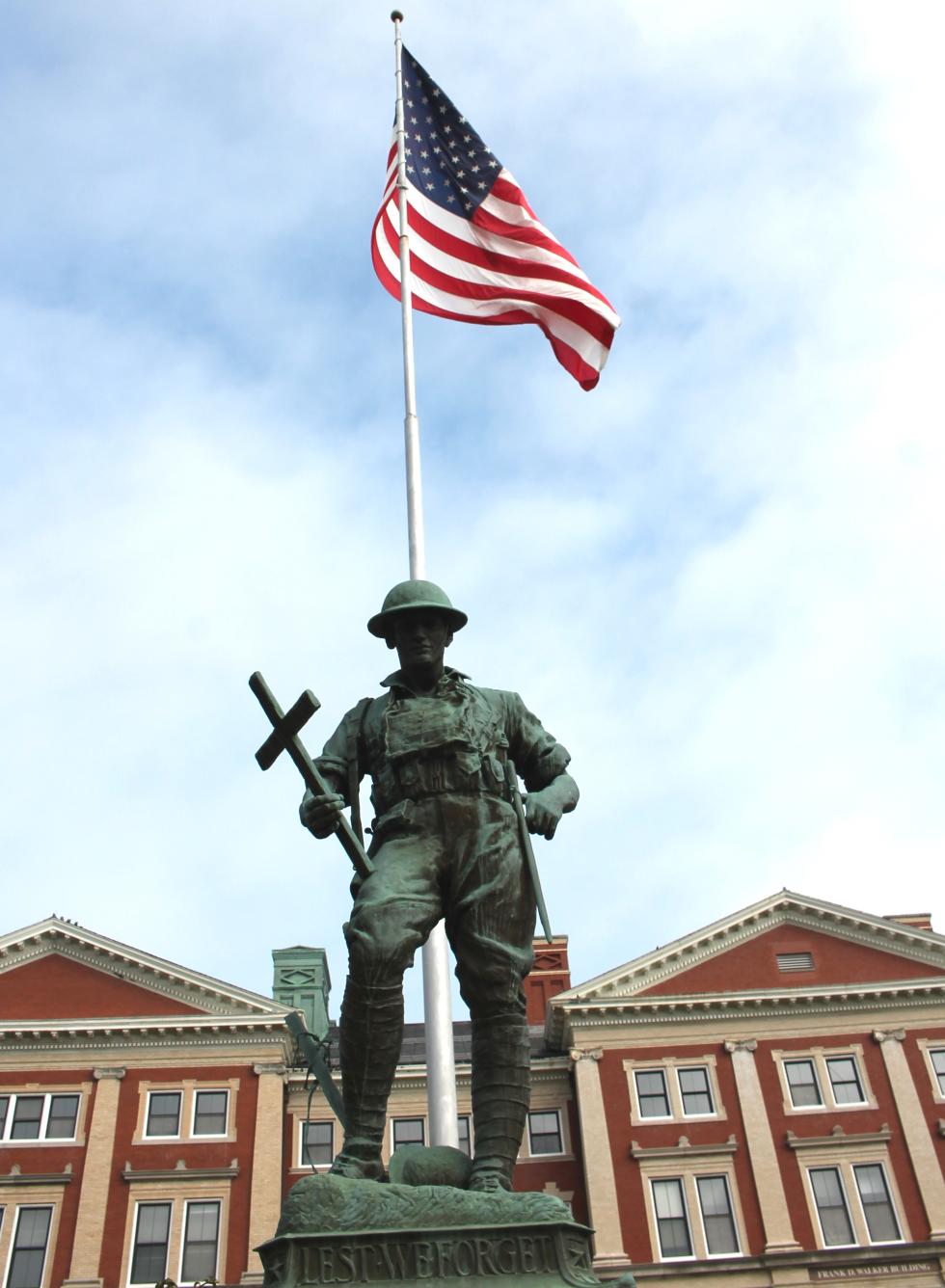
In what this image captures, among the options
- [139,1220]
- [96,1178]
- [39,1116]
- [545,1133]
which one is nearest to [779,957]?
[545,1133]

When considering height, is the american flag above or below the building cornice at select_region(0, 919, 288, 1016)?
below

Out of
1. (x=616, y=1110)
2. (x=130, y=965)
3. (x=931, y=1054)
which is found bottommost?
(x=616, y=1110)

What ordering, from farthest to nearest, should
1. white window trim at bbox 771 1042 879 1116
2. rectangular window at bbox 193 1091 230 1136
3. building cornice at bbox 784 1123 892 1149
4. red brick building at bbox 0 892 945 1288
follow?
white window trim at bbox 771 1042 879 1116 → rectangular window at bbox 193 1091 230 1136 → building cornice at bbox 784 1123 892 1149 → red brick building at bbox 0 892 945 1288

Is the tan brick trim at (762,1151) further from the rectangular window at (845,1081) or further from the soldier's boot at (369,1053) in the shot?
the soldier's boot at (369,1053)

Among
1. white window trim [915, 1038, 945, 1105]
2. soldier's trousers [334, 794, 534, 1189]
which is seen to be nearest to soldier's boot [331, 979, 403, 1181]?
soldier's trousers [334, 794, 534, 1189]

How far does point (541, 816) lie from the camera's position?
17.6 feet

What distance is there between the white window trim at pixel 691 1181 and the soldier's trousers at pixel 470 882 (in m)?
32.2

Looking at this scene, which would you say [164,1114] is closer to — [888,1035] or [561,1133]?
[561,1133]

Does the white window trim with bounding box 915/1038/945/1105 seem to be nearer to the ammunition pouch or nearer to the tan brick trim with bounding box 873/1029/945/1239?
the tan brick trim with bounding box 873/1029/945/1239

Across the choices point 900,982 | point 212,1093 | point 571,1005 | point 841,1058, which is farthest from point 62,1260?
point 900,982

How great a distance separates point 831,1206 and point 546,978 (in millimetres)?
12739

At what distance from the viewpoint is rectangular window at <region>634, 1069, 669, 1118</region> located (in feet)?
117

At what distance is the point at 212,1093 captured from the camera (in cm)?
3575

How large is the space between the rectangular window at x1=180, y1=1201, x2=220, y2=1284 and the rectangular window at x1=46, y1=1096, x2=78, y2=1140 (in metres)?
4.00
